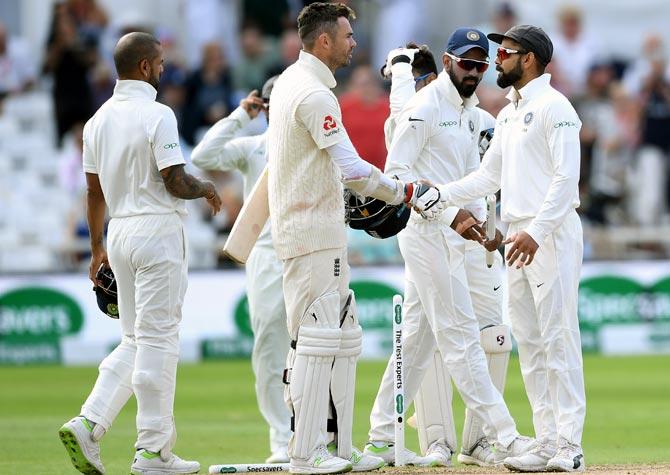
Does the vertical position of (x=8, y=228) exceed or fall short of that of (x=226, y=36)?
it falls short

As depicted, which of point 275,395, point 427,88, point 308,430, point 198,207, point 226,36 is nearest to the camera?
point 308,430

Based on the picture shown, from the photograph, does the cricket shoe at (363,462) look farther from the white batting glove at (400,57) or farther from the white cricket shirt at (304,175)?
the white batting glove at (400,57)

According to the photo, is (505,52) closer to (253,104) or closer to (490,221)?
(490,221)

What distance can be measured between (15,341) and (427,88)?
949 cm

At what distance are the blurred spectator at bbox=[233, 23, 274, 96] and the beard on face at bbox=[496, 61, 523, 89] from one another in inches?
487

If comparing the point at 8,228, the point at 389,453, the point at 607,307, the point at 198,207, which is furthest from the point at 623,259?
the point at 389,453

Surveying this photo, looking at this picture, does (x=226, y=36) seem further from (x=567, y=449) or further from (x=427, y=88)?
(x=567, y=449)

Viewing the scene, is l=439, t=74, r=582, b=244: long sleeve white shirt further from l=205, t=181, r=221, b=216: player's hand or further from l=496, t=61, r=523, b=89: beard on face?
l=205, t=181, r=221, b=216: player's hand

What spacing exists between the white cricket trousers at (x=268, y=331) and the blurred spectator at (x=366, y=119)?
7.51 meters

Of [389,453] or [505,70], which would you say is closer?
[505,70]

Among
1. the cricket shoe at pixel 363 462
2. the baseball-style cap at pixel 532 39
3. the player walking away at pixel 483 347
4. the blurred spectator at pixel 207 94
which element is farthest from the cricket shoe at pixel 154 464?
the blurred spectator at pixel 207 94

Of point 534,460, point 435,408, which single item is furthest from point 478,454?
point 534,460

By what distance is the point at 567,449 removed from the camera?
7.05 m

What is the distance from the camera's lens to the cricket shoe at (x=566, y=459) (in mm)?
7020
